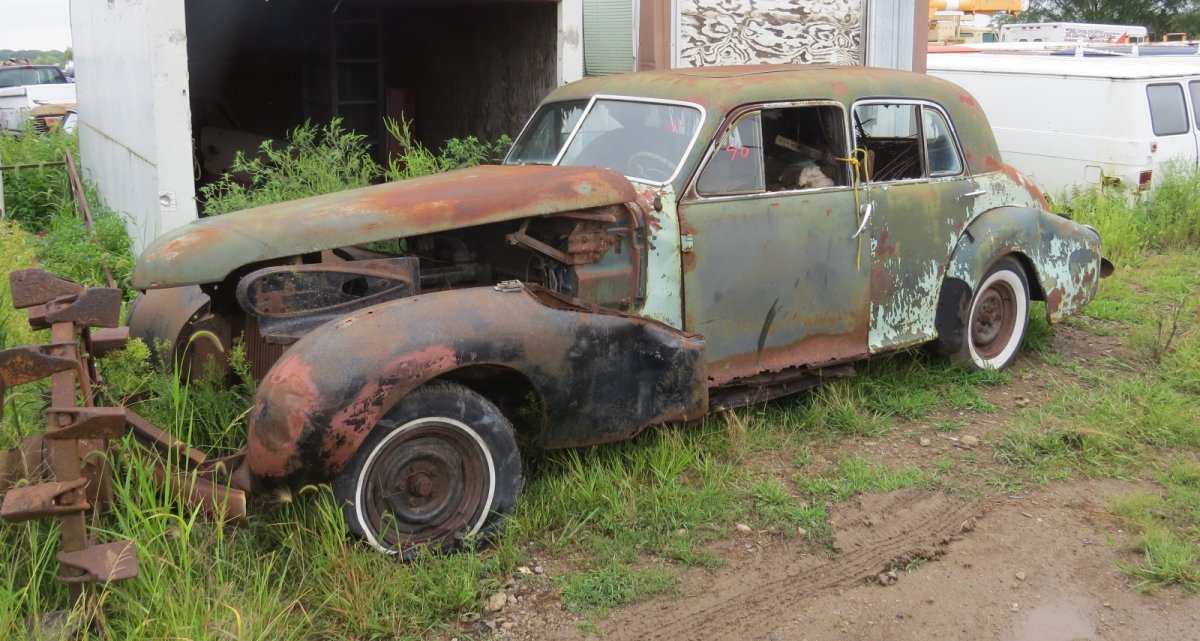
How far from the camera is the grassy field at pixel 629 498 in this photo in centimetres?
353

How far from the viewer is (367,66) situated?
464 inches

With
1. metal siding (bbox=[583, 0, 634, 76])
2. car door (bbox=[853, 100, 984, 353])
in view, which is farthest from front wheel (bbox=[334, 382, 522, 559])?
metal siding (bbox=[583, 0, 634, 76])

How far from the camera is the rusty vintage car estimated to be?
3.88 meters

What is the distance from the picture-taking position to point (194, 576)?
3.58 metres

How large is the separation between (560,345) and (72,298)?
1868 mm

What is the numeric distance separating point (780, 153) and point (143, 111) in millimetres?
4142

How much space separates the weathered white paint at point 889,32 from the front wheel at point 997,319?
4.04m

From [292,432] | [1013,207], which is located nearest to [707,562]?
[292,432]

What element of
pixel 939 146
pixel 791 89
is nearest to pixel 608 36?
pixel 939 146

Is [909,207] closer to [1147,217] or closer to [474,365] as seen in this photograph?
[474,365]

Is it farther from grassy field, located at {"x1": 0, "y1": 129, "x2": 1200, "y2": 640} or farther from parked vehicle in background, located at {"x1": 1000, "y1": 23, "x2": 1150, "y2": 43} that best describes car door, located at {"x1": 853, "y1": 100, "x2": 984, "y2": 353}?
parked vehicle in background, located at {"x1": 1000, "y1": 23, "x2": 1150, "y2": 43}

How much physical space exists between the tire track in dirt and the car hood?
1.69 meters

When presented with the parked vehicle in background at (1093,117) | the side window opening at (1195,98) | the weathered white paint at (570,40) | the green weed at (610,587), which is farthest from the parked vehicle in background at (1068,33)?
the green weed at (610,587)

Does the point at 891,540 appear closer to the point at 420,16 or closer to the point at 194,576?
the point at 194,576
